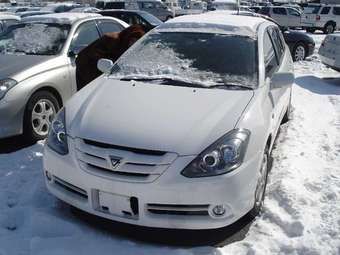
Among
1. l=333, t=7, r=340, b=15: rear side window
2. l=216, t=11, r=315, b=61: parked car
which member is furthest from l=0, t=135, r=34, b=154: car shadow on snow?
l=333, t=7, r=340, b=15: rear side window

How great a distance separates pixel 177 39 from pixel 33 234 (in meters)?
2.36

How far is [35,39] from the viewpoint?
6.04 meters

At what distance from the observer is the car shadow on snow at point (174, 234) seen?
10.6 feet

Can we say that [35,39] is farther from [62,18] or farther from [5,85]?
[5,85]

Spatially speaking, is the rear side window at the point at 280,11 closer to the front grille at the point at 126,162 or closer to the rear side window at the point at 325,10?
the rear side window at the point at 325,10

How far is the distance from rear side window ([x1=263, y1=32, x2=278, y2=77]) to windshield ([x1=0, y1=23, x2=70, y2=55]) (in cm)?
280

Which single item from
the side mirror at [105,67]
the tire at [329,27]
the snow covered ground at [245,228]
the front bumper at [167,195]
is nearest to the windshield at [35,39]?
the snow covered ground at [245,228]

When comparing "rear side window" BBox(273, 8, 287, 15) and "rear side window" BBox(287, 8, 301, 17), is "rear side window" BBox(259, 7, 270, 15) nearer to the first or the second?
"rear side window" BBox(273, 8, 287, 15)

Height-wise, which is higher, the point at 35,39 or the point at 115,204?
the point at 35,39

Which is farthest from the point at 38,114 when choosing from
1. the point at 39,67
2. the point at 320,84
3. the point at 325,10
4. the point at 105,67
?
the point at 325,10

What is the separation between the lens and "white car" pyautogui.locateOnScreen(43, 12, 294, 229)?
296 cm

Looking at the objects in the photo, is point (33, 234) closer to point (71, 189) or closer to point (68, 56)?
point (71, 189)

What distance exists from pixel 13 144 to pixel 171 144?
2.97 metres

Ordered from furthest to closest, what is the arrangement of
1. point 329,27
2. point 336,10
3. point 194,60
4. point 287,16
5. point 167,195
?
point 287,16, point 329,27, point 336,10, point 194,60, point 167,195
